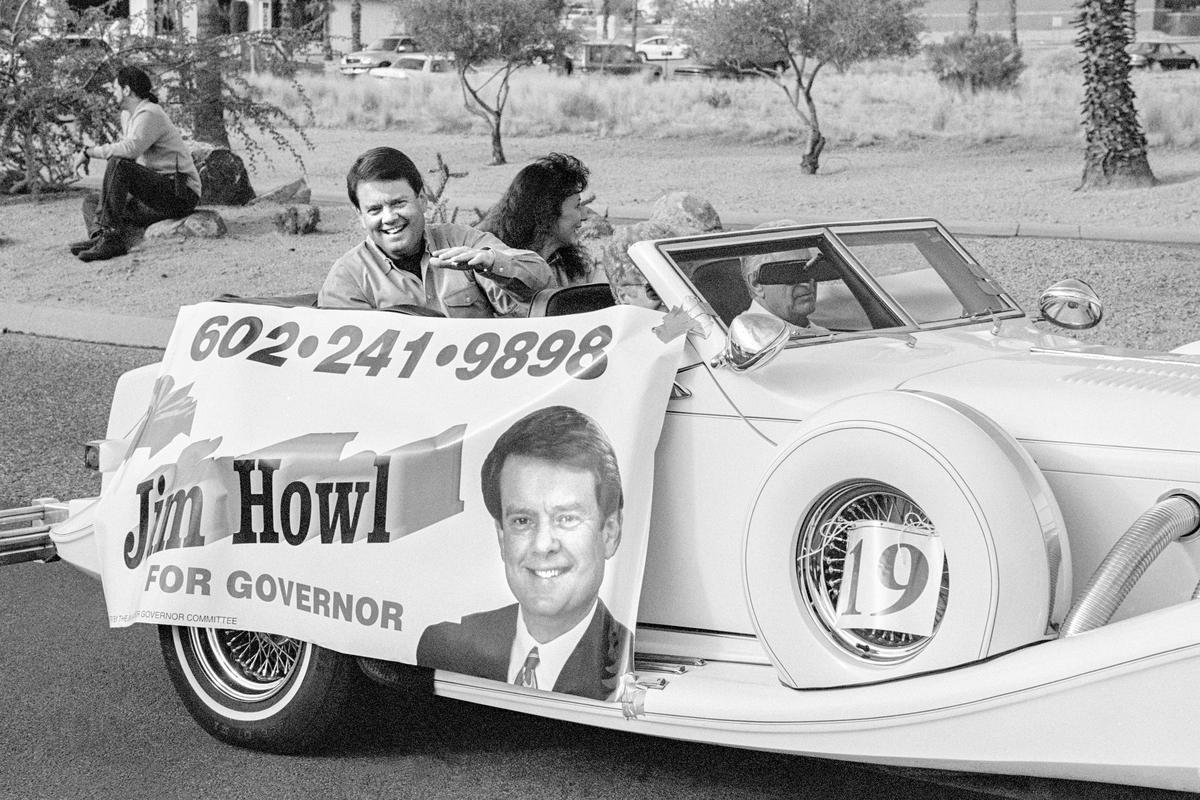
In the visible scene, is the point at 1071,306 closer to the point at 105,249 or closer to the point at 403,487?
the point at 403,487

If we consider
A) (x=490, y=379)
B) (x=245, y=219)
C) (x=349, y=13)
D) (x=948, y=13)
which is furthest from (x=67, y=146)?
(x=948, y=13)

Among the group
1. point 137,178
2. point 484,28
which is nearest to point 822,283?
point 137,178

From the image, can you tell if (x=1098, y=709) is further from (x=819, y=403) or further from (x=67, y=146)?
(x=67, y=146)

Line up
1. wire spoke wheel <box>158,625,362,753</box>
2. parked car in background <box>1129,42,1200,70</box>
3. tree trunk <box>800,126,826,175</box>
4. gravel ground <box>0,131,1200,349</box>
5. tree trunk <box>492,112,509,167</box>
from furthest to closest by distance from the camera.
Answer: parked car in background <box>1129,42,1200,70</box> → tree trunk <box>492,112,509,167</box> → tree trunk <box>800,126,826,175</box> → gravel ground <box>0,131,1200,349</box> → wire spoke wheel <box>158,625,362,753</box>

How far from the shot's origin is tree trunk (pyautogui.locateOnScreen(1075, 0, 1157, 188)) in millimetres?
14500

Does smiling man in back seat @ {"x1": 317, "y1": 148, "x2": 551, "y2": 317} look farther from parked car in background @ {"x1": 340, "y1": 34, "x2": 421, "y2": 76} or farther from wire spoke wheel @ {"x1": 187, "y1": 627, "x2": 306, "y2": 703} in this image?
parked car in background @ {"x1": 340, "y1": 34, "x2": 421, "y2": 76}

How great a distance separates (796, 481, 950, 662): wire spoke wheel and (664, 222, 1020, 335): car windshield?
75 centimetres

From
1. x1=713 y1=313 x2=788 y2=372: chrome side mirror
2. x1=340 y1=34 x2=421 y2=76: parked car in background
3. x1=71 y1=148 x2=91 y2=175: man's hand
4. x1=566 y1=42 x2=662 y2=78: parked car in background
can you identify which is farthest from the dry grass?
x1=713 y1=313 x2=788 y2=372: chrome side mirror

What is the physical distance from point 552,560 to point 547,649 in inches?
8.6

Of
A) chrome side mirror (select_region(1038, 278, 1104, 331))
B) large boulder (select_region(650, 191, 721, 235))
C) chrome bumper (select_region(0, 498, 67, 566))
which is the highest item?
chrome side mirror (select_region(1038, 278, 1104, 331))

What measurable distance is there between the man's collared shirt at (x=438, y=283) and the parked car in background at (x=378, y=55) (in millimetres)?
39107

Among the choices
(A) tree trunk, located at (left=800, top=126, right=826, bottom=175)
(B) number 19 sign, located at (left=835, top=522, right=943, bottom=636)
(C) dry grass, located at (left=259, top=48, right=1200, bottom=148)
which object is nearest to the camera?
(B) number 19 sign, located at (left=835, top=522, right=943, bottom=636)

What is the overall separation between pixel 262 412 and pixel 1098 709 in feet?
7.65

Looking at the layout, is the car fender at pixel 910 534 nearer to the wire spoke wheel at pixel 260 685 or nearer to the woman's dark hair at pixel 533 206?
Answer: the wire spoke wheel at pixel 260 685
